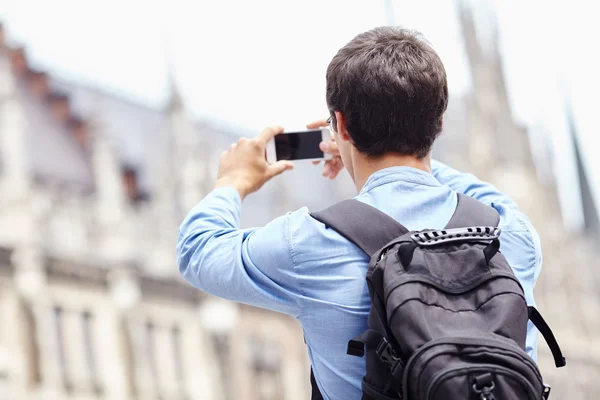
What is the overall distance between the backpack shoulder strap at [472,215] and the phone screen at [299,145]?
14.5 inches

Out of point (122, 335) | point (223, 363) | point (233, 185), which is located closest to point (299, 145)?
point (233, 185)

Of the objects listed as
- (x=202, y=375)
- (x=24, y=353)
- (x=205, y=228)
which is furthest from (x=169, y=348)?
(x=205, y=228)

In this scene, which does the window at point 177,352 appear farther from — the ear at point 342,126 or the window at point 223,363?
the ear at point 342,126

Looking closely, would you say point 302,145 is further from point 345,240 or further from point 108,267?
point 108,267

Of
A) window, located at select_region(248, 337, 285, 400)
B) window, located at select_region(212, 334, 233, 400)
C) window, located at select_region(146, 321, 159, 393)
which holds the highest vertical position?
window, located at select_region(146, 321, 159, 393)

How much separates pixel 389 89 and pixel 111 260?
12991mm

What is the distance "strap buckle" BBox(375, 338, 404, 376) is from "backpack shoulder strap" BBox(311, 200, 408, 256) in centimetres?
15

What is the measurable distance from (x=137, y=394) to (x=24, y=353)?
2.13m

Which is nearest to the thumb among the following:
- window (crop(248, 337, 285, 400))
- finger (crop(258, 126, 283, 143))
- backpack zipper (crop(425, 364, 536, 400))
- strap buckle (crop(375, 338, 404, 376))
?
finger (crop(258, 126, 283, 143))

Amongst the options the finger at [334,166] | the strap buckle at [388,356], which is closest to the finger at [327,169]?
the finger at [334,166]

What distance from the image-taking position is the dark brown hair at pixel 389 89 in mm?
1570

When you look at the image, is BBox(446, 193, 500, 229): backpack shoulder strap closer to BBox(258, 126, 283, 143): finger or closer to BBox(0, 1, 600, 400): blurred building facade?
BBox(258, 126, 283, 143): finger

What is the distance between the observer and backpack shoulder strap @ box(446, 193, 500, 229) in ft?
5.28

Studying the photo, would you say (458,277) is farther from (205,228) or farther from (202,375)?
(202,375)
